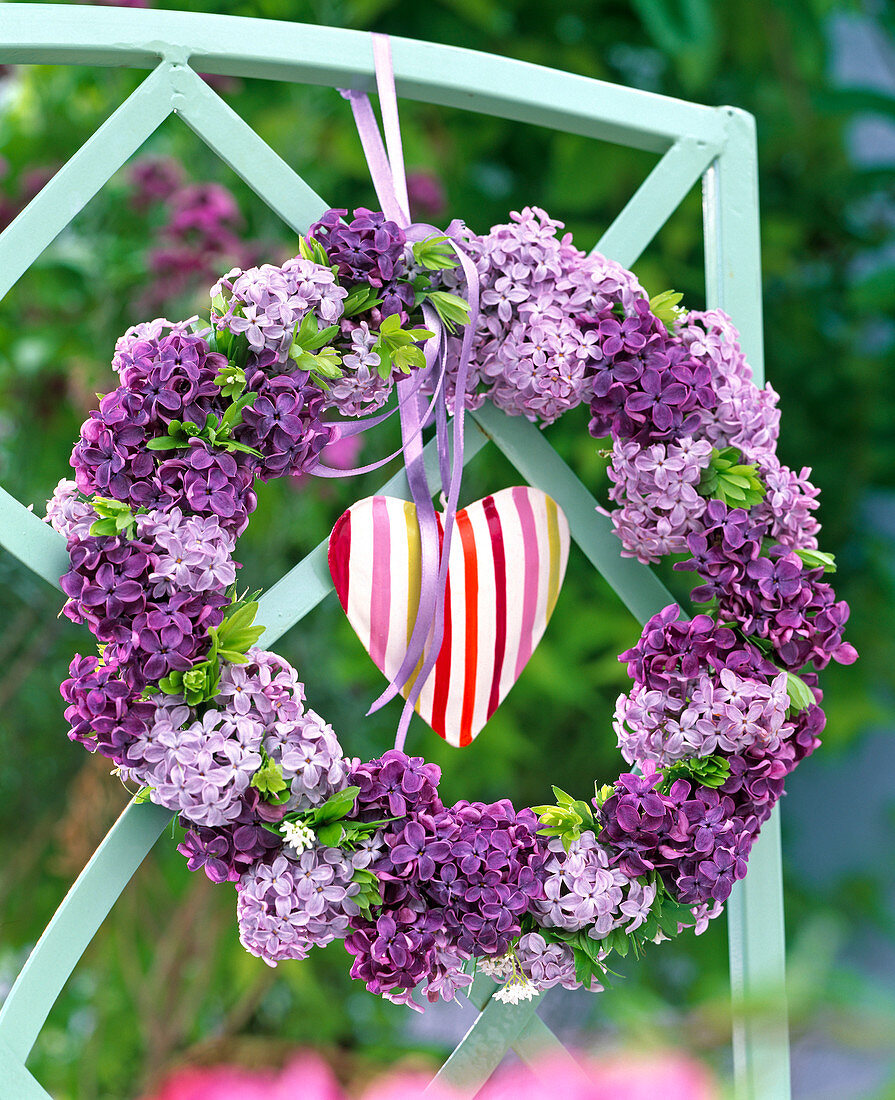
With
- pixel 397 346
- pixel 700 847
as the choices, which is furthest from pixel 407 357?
pixel 700 847

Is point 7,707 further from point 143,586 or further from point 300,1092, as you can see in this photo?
point 300,1092

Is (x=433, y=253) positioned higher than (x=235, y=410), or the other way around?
(x=433, y=253)

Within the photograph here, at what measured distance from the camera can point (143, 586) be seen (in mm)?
548

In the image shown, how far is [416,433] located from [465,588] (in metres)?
0.10

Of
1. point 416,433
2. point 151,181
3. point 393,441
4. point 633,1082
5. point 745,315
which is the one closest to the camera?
point 633,1082

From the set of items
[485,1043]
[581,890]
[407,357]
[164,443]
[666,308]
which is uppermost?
[666,308]

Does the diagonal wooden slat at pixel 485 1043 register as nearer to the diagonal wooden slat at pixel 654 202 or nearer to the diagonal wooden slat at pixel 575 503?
the diagonal wooden slat at pixel 575 503

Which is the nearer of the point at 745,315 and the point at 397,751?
the point at 397,751

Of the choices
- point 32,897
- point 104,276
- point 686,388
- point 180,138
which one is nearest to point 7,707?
point 32,897

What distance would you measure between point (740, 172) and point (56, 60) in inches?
17.9

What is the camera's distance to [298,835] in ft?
1.81

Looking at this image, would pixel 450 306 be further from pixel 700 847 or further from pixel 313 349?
pixel 700 847

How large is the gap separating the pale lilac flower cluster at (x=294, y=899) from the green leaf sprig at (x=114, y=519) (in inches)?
7.5

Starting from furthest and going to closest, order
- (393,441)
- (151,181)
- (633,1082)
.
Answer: (393,441) → (151,181) → (633,1082)
